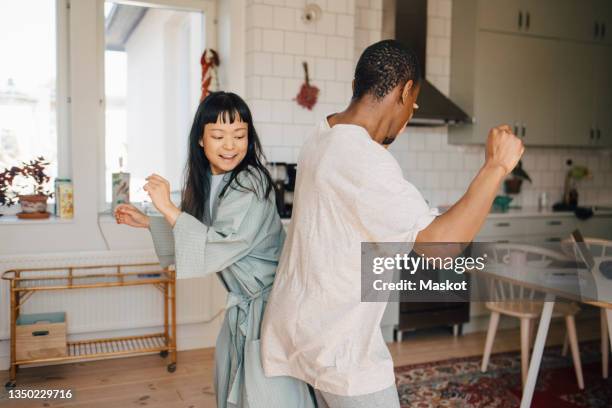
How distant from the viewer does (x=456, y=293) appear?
439 cm

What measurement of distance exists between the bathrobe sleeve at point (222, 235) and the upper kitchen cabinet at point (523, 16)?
359 centimetres

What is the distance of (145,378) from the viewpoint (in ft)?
10.9

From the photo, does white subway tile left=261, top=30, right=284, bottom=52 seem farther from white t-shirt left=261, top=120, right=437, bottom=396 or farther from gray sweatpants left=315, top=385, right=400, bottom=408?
gray sweatpants left=315, top=385, right=400, bottom=408

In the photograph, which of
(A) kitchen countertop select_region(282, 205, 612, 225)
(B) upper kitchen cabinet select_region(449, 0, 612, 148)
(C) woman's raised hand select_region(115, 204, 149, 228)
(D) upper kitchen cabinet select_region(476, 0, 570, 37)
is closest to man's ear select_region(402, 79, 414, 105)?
(C) woman's raised hand select_region(115, 204, 149, 228)

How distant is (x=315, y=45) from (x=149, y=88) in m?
1.26

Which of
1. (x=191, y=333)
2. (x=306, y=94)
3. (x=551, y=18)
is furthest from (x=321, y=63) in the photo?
(x=551, y=18)

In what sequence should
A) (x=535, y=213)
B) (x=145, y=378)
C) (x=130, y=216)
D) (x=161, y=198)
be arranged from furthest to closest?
1. (x=535, y=213)
2. (x=145, y=378)
3. (x=130, y=216)
4. (x=161, y=198)

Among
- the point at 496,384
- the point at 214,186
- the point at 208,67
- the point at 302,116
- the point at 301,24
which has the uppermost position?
the point at 301,24

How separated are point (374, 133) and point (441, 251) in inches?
12.1

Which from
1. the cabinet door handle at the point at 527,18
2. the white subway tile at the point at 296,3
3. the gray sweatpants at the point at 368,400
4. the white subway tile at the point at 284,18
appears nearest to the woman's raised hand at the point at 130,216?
the gray sweatpants at the point at 368,400

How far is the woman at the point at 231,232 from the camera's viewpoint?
1.45m

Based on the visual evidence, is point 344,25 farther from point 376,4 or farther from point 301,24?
point 376,4

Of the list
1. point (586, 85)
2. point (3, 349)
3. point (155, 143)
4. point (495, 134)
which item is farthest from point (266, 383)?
point (586, 85)

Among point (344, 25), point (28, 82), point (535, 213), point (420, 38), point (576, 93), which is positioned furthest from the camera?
point (576, 93)
